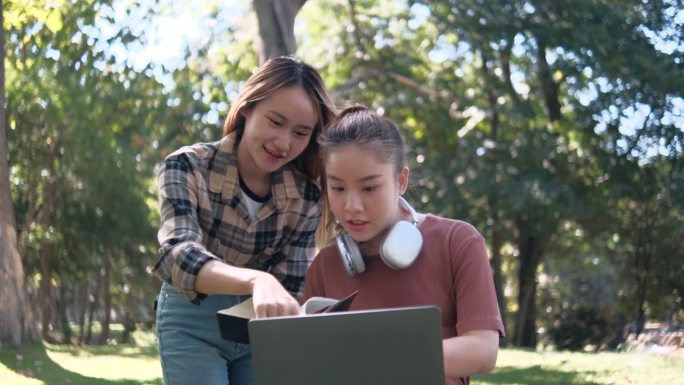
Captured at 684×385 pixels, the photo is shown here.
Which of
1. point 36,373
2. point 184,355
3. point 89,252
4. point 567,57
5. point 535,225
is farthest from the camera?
point 89,252

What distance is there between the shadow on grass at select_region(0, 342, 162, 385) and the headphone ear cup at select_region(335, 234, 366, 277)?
702cm

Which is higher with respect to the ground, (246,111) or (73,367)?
(246,111)

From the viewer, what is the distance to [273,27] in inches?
524

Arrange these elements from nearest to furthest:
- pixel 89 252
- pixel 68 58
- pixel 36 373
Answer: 1. pixel 36 373
2. pixel 68 58
3. pixel 89 252

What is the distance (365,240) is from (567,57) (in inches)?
596

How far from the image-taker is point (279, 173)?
3.58 m

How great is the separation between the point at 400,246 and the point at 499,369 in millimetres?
9273

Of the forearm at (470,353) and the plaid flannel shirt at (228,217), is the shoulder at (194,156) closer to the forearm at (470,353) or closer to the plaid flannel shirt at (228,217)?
the plaid flannel shirt at (228,217)

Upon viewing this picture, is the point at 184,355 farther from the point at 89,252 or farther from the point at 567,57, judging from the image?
the point at 89,252

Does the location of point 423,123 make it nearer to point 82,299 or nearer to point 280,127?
point 82,299

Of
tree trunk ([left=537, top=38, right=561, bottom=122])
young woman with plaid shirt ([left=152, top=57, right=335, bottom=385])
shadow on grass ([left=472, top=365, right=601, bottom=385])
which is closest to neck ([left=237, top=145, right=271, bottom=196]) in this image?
young woman with plaid shirt ([left=152, top=57, right=335, bottom=385])

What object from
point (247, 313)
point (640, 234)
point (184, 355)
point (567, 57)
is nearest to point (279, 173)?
point (184, 355)

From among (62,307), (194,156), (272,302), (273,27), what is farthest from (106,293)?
(272,302)

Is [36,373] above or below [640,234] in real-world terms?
below
